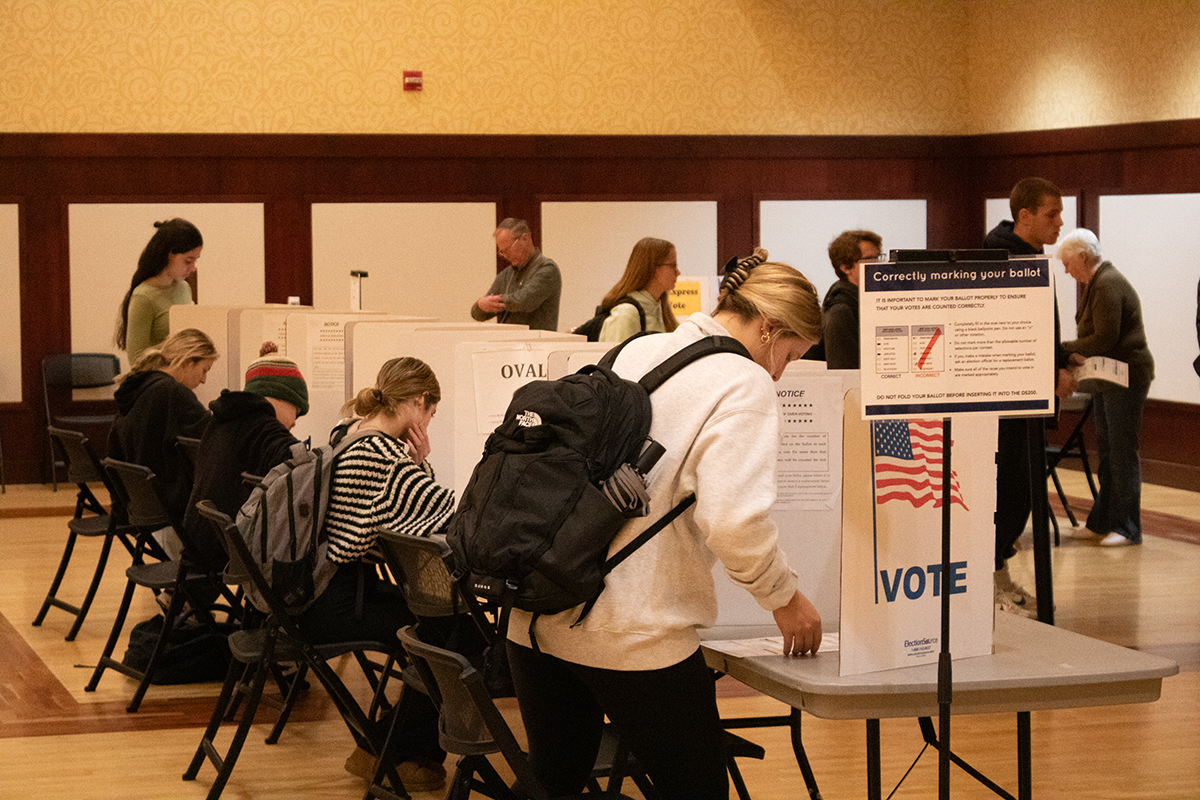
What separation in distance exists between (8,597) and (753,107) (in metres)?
6.26

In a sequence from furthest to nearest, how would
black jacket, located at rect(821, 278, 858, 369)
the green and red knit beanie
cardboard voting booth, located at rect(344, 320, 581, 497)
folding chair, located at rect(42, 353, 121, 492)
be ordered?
folding chair, located at rect(42, 353, 121, 492) → black jacket, located at rect(821, 278, 858, 369) → the green and red knit beanie → cardboard voting booth, located at rect(344, 320, 581, 497)

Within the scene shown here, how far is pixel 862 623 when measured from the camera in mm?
2266

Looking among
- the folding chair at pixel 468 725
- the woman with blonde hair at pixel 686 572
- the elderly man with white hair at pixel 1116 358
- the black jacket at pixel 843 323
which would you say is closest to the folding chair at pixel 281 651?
the folding chair at pixel 468 725

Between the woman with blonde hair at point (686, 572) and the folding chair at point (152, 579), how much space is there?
2362 millimetres

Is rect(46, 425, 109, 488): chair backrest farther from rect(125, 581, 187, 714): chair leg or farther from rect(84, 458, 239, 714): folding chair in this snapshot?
rect(125, 581, 187, 714): chair leg

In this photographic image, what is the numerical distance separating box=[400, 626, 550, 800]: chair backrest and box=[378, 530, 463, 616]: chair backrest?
282 millimetres

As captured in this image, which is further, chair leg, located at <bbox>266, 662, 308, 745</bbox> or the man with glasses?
the man with glasses

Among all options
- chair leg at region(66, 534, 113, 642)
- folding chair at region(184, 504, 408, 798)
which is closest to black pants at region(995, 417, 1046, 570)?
folding chair at region(184, 504, 408, 798)

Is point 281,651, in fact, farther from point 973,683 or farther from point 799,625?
point 973,683

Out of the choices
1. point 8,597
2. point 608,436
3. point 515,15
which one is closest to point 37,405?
point 8,597

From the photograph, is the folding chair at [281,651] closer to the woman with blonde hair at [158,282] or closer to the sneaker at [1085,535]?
the woman with blonde hair at [158,282]

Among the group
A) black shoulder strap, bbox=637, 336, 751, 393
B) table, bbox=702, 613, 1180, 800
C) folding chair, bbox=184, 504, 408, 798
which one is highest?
black shoulder strap, bbox=637, 336, 751, 393

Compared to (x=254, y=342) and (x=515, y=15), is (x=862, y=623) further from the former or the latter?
(x=515, y=15)

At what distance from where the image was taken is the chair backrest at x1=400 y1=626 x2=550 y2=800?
2.26 m
